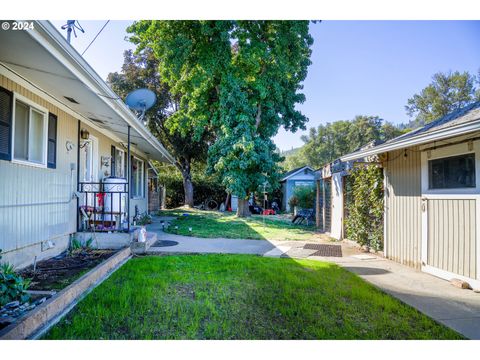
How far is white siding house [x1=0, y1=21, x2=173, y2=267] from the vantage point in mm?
3414

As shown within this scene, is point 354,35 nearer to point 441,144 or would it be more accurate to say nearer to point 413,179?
point 441,144

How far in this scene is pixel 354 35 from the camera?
4.97 m

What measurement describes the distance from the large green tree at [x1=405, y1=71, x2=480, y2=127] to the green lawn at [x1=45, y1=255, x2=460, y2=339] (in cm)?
2324

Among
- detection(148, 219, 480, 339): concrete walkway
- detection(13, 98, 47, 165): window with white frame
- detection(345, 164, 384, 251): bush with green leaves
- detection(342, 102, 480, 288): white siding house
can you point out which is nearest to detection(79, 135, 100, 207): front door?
detection(13, 98, 47, 165): window with white frame

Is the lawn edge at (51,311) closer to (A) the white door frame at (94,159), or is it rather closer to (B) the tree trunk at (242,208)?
(A) the white door frame at (94,159)

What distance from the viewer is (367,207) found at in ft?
23.0

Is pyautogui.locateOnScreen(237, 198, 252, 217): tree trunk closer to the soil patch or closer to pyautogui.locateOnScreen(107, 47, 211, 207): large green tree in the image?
pyautogui.locateOnScreen(107, 47, 211, 207): large green tree

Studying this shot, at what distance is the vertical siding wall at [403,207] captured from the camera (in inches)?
208

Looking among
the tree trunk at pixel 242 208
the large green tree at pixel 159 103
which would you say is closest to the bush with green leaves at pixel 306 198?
the tree trunk at pixel 242 208

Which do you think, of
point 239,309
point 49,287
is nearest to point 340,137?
point 239,309

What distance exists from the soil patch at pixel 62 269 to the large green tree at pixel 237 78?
8.28m
